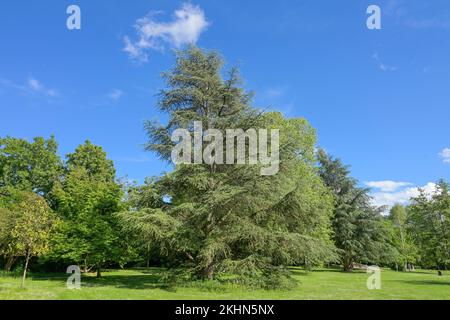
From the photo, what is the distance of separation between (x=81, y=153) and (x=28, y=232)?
26299mm

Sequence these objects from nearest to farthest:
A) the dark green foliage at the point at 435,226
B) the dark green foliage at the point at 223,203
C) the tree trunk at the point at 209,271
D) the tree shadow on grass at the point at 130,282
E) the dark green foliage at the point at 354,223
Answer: the dark green foliage at the point at 223,203, the tree shadow on grass at the point at 130,282, the tree trunk at the point at 209,271, the dark green foliage at the point at 435,226, the dark green foliage at the point at 354,223

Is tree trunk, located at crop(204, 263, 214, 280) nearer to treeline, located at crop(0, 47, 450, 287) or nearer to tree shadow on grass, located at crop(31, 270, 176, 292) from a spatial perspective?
treeline, located at crop(0, 47, 450, 287)

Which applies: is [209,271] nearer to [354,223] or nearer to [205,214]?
[205,214]

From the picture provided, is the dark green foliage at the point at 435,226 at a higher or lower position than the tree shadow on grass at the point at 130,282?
higher

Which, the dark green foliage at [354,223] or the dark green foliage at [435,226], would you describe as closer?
the dark green foliage at [435,226]

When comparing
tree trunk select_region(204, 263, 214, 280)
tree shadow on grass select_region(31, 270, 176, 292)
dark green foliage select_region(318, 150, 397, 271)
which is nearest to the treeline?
tree trunk select_region(204, 263, 214, 280)

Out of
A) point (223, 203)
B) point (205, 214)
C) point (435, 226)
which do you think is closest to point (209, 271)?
point (205, 214)

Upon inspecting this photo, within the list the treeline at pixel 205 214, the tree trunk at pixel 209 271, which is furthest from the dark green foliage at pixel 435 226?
the tree trunk at pixel 209 271

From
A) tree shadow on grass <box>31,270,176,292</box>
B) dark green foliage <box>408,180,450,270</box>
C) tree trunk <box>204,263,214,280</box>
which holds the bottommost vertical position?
tree shadow on grass <box>31,270,176,292</box>

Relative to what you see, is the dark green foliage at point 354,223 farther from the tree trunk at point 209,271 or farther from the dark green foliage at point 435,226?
the tree trunk at point 209,271

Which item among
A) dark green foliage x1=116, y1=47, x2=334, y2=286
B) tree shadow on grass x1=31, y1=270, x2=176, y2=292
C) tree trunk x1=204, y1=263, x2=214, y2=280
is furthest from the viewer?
tree trunk x1=204, y1=263, x2=214, y2=280

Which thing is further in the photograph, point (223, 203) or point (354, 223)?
point (354, 223)
